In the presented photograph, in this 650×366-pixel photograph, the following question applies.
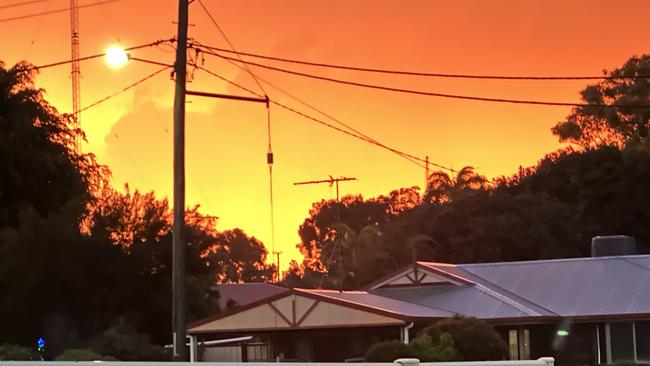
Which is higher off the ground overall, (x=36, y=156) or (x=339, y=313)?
(x=36, y=156)

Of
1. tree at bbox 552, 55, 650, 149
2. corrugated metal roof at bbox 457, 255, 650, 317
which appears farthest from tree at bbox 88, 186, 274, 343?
tree at bbox 552, 55, 650, 149

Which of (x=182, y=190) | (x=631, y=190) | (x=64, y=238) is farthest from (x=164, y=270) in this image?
(x=631, y=190)

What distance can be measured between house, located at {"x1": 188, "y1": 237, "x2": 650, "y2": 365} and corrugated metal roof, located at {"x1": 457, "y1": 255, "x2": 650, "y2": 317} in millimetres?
42

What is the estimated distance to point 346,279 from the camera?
80062mm

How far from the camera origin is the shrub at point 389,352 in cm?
2700

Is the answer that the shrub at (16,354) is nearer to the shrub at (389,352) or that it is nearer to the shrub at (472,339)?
the shrub at (389,352)

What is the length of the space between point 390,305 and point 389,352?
10.6 meters

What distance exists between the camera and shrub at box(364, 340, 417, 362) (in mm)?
27000

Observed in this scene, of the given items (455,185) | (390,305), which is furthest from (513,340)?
(455,185)

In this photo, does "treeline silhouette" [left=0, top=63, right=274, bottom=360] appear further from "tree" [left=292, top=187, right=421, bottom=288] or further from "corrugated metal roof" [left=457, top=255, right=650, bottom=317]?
"tree" [left=292, top=187, right=421, bottom=288]

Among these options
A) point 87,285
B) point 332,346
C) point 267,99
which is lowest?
point 332,346

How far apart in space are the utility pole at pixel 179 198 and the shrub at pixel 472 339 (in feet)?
33.5

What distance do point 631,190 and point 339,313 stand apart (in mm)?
39378

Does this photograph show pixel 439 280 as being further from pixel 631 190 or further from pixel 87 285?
pixel 631 190
